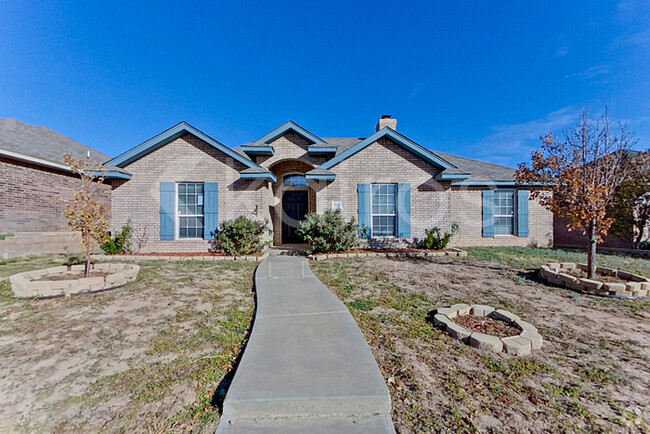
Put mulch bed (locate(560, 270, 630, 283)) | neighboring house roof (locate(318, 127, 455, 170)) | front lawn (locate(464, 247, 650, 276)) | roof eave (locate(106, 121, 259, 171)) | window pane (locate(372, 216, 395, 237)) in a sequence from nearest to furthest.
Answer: mulch bed (locate(560, 270, 630, 283)), front lawn (locate(464, 247, 650, 276)), roof eave (locate(106, 121, 259, 171)), neighboring house roof (locate(318, 127, 455, 170)), window pane (locate(372, 216, 395, 237))

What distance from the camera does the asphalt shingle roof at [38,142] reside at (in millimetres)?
9391

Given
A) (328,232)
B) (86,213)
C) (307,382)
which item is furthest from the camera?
(328,232)

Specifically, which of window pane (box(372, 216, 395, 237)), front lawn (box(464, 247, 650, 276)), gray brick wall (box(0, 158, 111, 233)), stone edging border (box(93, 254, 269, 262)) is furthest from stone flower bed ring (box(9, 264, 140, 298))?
front lawn (box(464, 247, 650, 276))

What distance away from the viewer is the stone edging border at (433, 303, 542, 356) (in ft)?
8.94

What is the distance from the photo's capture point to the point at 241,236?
859 centimetres

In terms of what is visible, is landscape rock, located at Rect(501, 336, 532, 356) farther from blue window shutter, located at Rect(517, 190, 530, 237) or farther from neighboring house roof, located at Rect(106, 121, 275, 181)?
blue window shutter, located at Rect(517, 190, 530, 237)

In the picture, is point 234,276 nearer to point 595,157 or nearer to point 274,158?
point 274,158

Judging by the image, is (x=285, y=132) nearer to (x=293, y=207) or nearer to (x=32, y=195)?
(x=293, y=207)

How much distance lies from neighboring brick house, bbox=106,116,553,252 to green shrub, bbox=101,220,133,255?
0.35 m

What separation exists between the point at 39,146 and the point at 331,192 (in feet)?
40.3

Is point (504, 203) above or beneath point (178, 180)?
beneath

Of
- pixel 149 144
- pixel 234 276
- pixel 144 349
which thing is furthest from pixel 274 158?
pixel 144 349

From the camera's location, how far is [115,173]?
332 inches

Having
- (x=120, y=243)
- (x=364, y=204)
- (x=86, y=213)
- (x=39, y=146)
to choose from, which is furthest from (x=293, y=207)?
(x=39, y=146)
